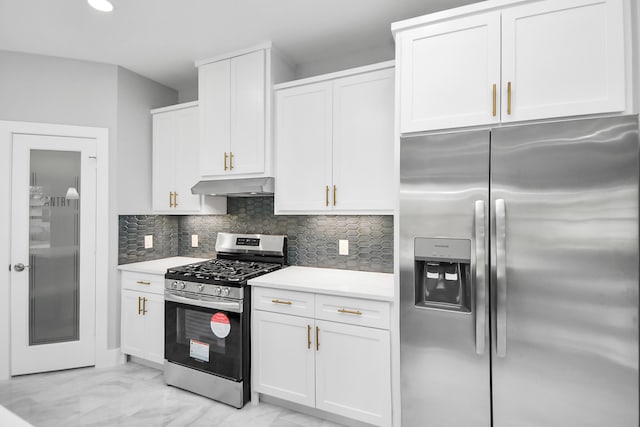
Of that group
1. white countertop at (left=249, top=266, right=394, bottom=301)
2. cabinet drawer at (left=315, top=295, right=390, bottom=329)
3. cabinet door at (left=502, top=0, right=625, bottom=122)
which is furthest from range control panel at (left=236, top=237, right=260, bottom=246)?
cabinet door at (left=502, top=0, right=625, bottom=122)

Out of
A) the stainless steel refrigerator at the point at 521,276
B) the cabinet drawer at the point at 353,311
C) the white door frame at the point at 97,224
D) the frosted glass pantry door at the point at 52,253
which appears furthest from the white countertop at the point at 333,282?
the frosted glass pantry door at the point at 52,253

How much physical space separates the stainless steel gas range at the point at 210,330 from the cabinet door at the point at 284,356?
0.27 ft

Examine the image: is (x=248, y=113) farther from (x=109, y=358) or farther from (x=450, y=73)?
(x=109, y=358)

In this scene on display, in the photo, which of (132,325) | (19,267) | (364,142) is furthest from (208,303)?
(19,267)

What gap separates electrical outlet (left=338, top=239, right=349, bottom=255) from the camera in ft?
9.05

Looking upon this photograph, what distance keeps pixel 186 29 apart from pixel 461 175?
2269 millimetres

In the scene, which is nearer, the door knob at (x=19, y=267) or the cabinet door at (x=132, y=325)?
the door knob at (x=19, y=267)

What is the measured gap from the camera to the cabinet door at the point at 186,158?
3123mm

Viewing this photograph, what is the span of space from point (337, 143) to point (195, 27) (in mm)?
1383

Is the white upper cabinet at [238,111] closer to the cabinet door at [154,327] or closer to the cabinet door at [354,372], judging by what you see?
the cabinet door at [154,327]

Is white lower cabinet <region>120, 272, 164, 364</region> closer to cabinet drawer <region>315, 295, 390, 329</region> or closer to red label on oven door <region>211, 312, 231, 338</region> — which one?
red label on oven door <region>211, 312, 231, 338</region>

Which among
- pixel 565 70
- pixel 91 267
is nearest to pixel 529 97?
pixel 565 70

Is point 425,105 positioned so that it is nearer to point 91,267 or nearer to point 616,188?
point 616,188

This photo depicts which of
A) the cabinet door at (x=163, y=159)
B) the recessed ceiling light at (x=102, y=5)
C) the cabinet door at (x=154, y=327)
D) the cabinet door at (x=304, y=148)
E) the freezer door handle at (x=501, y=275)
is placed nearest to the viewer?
the freezer door handle at (x=501, y=275)
